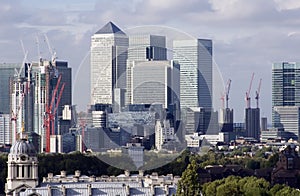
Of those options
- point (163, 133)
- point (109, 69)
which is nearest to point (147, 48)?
point (163, 133)

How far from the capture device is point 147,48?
158 m

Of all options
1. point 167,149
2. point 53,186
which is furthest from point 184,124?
point 53,186

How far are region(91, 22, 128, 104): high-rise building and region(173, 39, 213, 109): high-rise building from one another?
634cm

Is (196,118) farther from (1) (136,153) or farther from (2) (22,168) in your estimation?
(2) (22,168)

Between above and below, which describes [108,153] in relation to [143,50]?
below

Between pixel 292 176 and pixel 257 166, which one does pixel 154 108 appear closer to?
pixel 257 166

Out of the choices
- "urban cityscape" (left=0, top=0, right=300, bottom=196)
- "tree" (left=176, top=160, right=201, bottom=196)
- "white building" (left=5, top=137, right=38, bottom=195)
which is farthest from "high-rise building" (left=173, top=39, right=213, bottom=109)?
"tree" (left=176, top=160, right=201, bottom=196)

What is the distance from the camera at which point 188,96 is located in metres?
174

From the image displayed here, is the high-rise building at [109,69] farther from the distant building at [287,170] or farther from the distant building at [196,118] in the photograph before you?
the distant building at [287,170]

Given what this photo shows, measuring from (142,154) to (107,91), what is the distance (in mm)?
40437

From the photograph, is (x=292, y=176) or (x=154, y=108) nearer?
(x=292, y=176)

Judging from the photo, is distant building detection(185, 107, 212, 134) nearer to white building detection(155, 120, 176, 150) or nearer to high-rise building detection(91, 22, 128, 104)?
high-rise building detection(91, 22, 128, 104)

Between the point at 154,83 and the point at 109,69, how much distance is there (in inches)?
1547

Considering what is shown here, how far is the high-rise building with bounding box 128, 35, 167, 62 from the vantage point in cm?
14925
